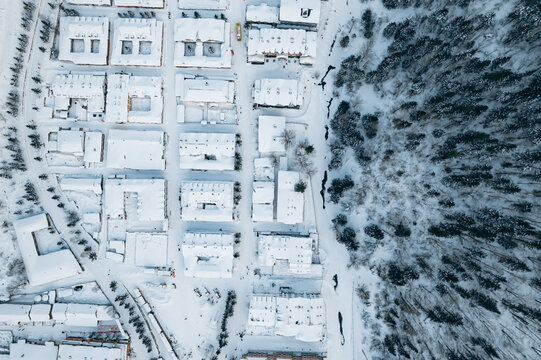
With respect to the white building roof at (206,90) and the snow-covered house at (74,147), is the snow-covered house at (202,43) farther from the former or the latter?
the snow-covered house at (74,147)

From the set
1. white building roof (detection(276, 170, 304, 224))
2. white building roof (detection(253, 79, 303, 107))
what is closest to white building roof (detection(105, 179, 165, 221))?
white building roof (detection(276, 170, 304, 224))

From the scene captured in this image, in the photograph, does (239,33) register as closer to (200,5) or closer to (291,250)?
(200,5)

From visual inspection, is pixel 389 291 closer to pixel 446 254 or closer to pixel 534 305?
pixel 446 254

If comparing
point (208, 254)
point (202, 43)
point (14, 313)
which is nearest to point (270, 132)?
point (202, 43)

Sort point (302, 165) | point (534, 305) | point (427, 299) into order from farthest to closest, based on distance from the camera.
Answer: point (302, 165)
point (427, 299)
point (534, 305)

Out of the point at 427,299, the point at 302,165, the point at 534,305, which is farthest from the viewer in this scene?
the point at 302,165

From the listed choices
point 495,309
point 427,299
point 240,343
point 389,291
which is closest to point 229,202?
point 240,343

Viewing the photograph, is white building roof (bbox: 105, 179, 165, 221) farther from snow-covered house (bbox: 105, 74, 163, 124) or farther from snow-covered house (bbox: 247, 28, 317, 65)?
snow-covered house (bbox: 247, 28, 317, 65)
